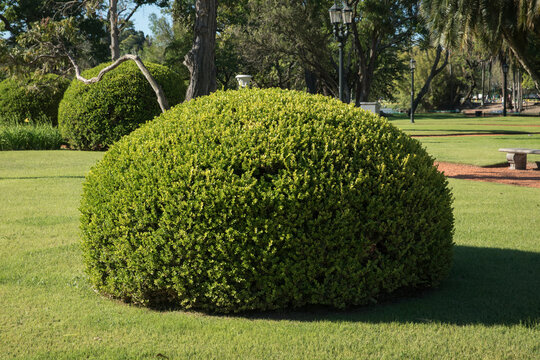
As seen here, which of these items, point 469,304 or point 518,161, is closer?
point 469,304

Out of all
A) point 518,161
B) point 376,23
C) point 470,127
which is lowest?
point 518,161

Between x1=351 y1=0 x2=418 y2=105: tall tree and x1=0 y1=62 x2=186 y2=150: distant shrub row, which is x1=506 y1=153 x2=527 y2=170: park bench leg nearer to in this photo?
x1=0 y1=62 x2=186 y2=150: distant shrub row

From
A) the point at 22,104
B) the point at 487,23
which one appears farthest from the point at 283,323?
the point at 487,23

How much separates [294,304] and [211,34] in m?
10.7

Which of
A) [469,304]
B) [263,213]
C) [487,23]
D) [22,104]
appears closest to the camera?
[263,213]

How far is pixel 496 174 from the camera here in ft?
48.9

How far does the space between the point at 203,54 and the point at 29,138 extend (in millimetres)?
9535

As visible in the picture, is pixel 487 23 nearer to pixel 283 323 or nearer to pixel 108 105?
pixel 108 105

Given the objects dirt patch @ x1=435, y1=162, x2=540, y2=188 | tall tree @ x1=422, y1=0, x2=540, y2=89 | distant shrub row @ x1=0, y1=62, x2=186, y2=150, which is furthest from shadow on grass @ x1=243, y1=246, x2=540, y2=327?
tall tree @ x1=422, y1=0, x2=540, y2=89

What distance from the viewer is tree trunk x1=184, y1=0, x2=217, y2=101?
1331 centimetres

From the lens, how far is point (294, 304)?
181 inches

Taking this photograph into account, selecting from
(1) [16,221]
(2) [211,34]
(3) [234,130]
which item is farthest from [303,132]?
(2) [211,34]

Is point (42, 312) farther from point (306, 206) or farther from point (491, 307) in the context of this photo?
point (491, 307)

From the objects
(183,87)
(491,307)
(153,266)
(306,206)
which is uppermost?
(183,87)
